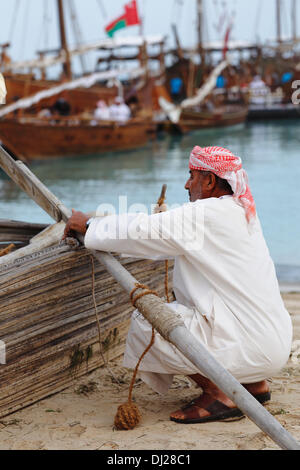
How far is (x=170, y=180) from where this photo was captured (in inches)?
698

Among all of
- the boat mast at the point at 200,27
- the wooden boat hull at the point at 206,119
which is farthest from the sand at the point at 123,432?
the boat mast at the point at 200,27

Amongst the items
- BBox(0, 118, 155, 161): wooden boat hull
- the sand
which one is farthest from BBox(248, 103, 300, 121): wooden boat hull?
the sand

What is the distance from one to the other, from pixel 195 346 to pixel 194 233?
0.52 meters

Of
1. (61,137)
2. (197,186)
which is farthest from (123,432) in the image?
(61,137)

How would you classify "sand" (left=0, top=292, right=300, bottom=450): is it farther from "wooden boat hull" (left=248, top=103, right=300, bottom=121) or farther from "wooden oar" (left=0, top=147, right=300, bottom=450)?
"wooden boat hull" (left=248, top=103, right=300, bottom=121)

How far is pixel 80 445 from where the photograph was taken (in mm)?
2607

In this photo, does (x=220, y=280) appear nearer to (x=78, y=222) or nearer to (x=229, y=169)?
(x=229, y=169)

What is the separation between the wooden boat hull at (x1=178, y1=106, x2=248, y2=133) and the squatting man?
84.0ft

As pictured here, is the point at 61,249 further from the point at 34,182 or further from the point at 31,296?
the point at 34,182

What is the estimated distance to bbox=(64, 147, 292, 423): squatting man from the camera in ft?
8.75

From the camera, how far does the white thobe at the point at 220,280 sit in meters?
2.66

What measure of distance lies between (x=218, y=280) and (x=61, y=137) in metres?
18.3

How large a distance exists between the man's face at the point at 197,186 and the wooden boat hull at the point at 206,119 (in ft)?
83.6

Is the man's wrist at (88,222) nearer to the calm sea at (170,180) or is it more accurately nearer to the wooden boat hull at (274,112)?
the calm sea at (170,180)
